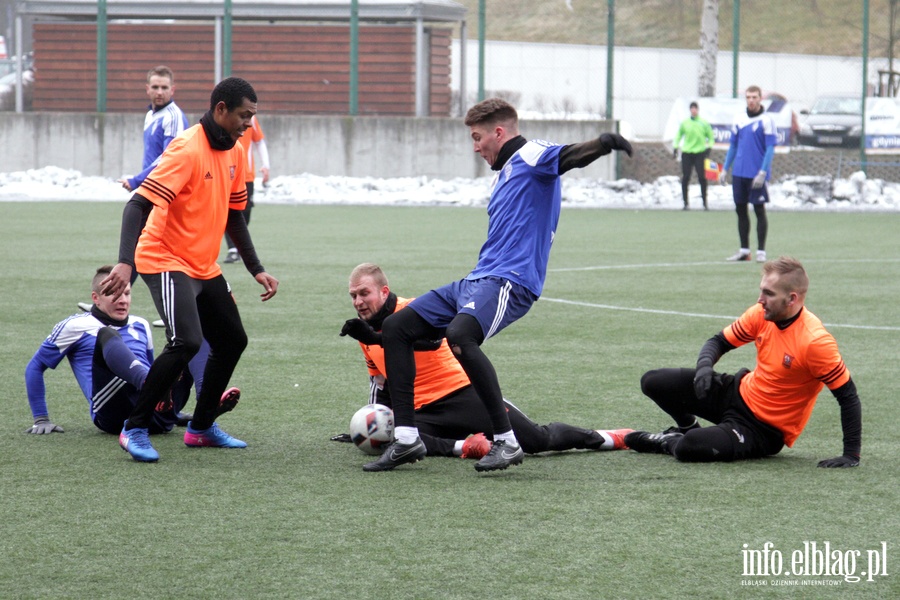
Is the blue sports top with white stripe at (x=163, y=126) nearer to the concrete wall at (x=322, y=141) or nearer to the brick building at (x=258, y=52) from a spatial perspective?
the concrete wall at (x=322, y=141)

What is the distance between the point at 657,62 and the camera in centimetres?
4497

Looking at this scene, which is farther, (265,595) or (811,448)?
(811,448)

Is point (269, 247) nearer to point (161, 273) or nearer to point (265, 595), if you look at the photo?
point (161, 273)

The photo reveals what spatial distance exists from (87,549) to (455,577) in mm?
1319

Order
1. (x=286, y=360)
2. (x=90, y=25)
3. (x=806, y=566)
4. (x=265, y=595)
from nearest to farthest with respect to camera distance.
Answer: (x=265, y=595) < (x=806, y=566) < (x=286, y=360) < (x=90, y=25)

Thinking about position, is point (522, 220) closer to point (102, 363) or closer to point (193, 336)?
Answer: point (193, 336)

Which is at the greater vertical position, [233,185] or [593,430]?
[233,185]

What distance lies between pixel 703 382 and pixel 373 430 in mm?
1557

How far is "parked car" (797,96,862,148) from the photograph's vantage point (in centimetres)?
3244

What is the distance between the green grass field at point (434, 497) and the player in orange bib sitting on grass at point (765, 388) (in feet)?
0.35

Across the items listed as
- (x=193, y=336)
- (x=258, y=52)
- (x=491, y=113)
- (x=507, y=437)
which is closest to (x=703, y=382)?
(x=507, y=437)

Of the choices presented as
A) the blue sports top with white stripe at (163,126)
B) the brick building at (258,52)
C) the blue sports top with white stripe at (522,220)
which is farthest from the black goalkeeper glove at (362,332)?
the brick building at (258,52)

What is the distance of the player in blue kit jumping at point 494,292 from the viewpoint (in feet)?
18.0

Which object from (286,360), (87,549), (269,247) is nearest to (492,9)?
(269,247)
